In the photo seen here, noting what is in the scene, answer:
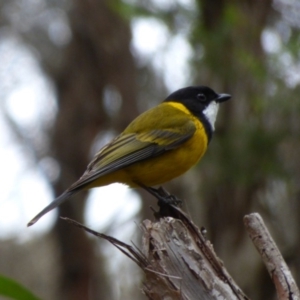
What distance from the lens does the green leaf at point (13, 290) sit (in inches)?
119

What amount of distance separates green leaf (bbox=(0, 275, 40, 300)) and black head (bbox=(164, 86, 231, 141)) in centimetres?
296

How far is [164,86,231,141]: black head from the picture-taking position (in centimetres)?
579

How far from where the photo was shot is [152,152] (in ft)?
16.9

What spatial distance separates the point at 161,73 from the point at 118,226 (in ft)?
8.54

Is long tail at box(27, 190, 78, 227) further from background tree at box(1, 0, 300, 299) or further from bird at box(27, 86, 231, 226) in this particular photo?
background tree at box(1, 0, 300, 299)

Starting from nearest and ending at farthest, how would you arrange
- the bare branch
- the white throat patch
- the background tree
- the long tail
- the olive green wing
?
the bare branch → the long tail → the olive green wing → the white throat patch → the background tree

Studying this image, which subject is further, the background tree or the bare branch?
the background tree

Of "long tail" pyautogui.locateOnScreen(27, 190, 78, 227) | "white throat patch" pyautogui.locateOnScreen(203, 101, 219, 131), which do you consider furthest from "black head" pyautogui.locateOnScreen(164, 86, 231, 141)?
"long tail" pyautogui.locateOnScreen(27, 190, 78, 227)

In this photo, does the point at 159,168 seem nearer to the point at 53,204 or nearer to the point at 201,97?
the point at 53,204

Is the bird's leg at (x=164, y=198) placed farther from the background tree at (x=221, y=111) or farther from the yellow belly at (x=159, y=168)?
the background tree at (x=221, y=111)

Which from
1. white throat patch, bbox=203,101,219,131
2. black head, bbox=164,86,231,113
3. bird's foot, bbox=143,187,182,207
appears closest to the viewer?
bird's foot, bbox=143,187,182,207

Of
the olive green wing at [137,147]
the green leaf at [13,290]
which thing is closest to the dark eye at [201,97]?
the olive green wing at [137,147]

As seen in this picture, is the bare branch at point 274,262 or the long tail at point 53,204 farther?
the long tail at point 53,204

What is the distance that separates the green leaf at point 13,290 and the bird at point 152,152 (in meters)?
1.58
